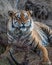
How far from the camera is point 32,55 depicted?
8.09 metres

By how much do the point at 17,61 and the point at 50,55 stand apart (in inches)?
42.2

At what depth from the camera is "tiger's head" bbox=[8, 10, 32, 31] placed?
7801 mm

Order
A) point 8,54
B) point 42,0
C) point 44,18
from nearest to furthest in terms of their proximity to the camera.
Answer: point 8,54, point 44,18, point 42,0

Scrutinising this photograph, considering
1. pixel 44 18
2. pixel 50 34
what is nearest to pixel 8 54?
pixel 50 34

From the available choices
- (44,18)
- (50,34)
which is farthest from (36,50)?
(44,18)

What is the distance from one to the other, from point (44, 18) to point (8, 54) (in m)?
4.57

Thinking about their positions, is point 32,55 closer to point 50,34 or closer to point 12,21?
point 12,21

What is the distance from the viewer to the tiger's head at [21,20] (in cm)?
780

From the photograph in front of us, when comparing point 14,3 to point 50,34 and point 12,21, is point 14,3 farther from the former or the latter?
point 12,21

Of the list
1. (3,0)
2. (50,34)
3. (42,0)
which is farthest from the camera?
(42,0)

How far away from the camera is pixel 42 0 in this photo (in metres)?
13.2

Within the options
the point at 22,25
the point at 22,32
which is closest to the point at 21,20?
the point at 22,25

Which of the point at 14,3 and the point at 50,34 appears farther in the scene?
the point at 14,3

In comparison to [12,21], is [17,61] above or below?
below
